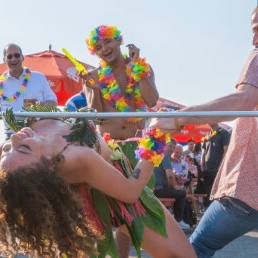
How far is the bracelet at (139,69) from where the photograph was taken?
16.8 feet

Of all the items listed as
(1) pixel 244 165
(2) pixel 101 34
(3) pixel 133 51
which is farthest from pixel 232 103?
(2) pixel 101 34

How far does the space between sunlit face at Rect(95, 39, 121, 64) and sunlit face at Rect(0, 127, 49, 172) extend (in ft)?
7.39

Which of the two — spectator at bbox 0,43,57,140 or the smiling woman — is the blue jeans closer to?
the smiling woman

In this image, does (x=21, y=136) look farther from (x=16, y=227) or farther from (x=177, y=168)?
(x=177, y=168)

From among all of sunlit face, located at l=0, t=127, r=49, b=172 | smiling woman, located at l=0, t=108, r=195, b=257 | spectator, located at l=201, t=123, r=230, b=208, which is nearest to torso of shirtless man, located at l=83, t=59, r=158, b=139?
smiling woman, located at l=0, t=108, r=195, b=257

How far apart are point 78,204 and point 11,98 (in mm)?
3343

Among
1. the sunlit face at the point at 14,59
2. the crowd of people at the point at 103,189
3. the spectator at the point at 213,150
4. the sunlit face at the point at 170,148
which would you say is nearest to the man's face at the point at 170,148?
the sunlit face at the point at 170,148

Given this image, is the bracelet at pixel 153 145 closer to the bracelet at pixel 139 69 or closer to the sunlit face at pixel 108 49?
the bracelet at pixel 139 69

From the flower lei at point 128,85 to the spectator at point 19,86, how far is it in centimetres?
105

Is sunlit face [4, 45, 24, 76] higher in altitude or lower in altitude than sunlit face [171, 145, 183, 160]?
higher

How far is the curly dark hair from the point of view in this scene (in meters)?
2.87

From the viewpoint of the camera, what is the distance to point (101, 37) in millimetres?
5246

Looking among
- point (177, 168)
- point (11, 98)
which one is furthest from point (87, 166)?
point (177, 168)

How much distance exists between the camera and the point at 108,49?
5.22 m
